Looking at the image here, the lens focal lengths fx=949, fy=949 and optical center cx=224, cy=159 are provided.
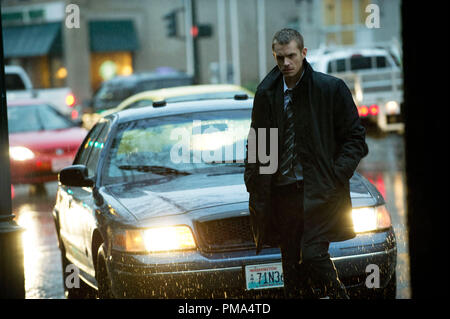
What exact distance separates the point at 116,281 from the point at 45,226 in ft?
20.6

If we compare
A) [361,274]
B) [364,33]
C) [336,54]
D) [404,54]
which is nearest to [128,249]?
[361,274]

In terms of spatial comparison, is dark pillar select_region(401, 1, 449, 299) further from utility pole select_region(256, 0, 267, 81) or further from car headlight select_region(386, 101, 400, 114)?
utility pole select_region(256, 0, 267, 81)

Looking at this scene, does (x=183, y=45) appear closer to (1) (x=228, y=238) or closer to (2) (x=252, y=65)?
(2) (x=252, y=65)

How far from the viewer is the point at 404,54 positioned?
3.00 meters

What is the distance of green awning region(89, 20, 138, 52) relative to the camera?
144 ft

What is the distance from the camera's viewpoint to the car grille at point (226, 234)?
218 inches

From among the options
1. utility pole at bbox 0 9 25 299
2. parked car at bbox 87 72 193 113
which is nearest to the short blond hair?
utility pole at bbox 0 9 25 299

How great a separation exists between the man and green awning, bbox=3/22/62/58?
127 ft

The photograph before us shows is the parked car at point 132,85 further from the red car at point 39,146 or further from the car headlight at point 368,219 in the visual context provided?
the car headlight at point 368,219

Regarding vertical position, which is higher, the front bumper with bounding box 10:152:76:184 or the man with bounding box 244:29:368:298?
the man with bounding box 244:29:368:298

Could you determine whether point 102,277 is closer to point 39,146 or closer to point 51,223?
point 51,223

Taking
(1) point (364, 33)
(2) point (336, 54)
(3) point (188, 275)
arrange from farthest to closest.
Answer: (1) point (364, 33), (2) point (336, 54), (3) point (188, 275)

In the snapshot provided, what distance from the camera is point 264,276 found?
5.46m

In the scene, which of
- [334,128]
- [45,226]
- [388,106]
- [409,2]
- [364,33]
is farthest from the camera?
[364,33]
